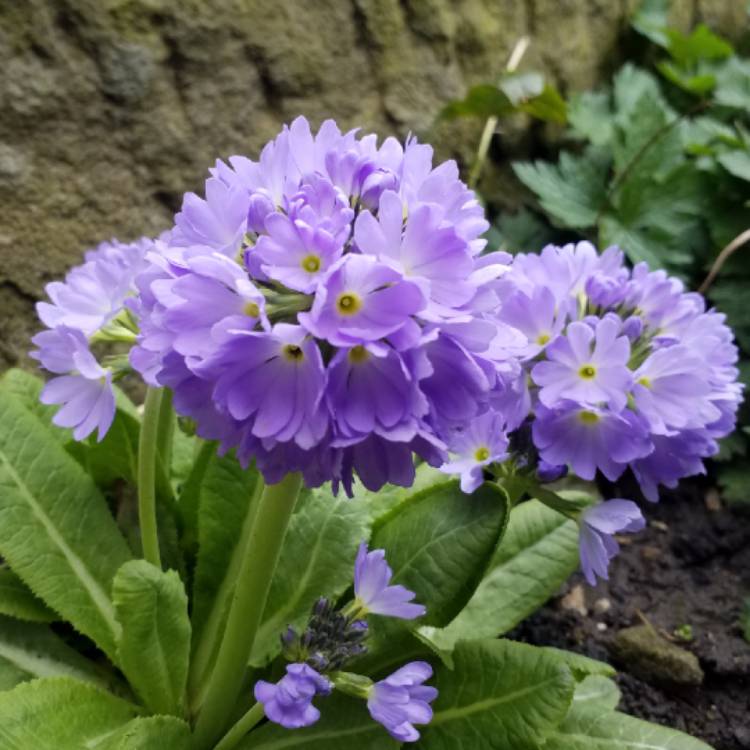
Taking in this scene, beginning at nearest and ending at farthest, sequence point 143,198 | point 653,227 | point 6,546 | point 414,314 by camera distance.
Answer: point 414,314 < point 6,546 < point 143,198 < point 653,227

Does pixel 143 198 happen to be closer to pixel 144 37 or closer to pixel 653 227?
pixel 144 37

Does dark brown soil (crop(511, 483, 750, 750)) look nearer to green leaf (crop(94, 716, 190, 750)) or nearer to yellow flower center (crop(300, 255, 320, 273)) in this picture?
green leaf (crop(94, 716, 190, 750))

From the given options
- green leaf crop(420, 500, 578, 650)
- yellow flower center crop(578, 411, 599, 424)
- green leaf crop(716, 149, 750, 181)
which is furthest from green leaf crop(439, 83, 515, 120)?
yellow flower center crop(578, 411, 599, 424)

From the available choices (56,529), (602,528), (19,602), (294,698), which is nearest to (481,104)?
(602,528)

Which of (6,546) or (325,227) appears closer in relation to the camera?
(325,227)

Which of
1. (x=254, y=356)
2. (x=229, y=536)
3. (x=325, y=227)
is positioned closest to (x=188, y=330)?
(x=254, y=356)

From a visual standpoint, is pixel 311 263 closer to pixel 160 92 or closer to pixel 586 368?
pixel 586 368
